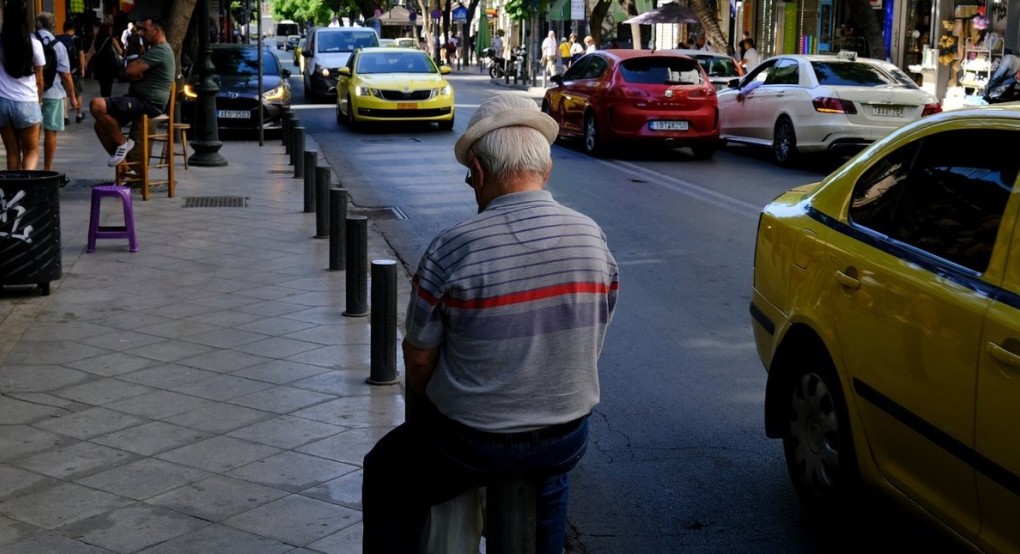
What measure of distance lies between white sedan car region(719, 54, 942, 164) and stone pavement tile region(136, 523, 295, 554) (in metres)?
13.7

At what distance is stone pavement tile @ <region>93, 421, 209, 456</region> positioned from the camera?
5629mm

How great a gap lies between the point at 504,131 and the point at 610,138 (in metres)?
16.0

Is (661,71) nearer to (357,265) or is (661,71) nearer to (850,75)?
(850,75)

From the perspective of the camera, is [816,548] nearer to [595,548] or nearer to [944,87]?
[595,548]

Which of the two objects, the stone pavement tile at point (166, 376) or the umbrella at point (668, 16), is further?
the umbrella at point (668, 16)

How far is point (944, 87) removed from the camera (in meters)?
28.7

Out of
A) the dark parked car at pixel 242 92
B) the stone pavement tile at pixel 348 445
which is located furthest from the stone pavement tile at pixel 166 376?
the dark parked car at pixel 242 92

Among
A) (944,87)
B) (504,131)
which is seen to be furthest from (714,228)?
(944,87)

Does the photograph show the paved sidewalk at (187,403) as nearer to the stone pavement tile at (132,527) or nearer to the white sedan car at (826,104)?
the stone pavement tile at (132,527)

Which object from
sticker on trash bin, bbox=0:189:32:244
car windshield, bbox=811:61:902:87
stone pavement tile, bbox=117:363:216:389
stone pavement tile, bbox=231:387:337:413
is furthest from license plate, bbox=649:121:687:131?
stone pavement tile, bbox=231:387:337:413

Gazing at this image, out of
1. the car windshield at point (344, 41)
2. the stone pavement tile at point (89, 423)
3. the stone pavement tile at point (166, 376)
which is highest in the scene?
the car windshield at point (344, 41)

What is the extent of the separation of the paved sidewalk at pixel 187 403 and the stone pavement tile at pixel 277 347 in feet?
0.06

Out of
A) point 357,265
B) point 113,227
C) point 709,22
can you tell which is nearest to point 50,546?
point 357,265

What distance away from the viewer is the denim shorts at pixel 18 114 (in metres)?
12.1
